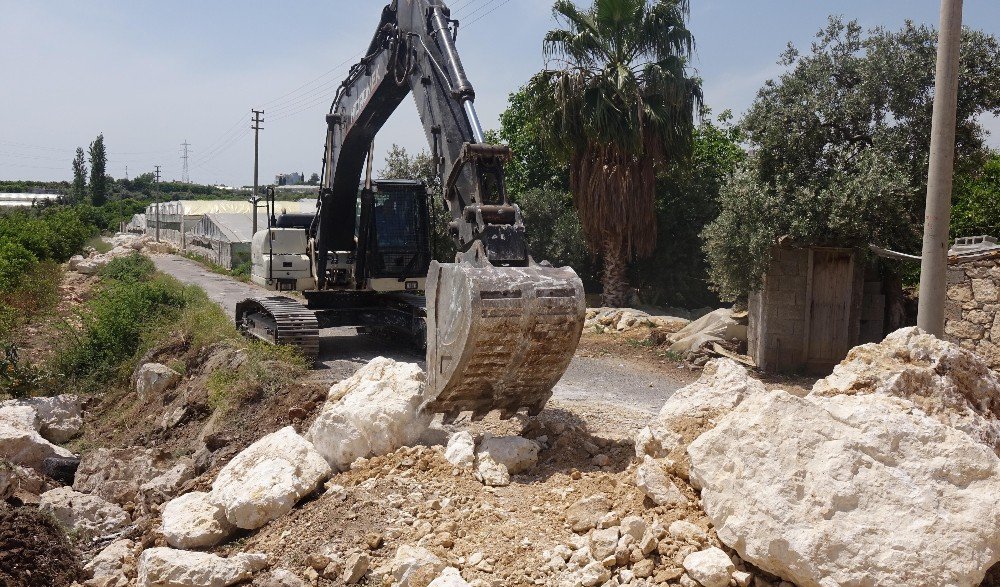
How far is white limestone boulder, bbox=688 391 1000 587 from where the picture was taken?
4102 mm

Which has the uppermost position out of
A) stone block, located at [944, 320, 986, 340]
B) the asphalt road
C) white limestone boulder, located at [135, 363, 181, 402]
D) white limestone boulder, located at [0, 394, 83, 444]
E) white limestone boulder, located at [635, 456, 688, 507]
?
stone block, located at [944, 320, 986, 340]

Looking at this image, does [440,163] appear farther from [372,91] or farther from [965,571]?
[965,571]

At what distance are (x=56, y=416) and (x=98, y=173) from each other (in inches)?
3375

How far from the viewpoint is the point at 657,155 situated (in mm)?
19688

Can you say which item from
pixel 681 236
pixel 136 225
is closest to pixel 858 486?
pixel 681 236

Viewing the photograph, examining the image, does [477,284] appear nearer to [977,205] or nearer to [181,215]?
[977,205]

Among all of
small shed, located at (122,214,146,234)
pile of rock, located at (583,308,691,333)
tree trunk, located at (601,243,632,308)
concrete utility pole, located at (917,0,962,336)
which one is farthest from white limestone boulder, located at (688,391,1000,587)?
small shed, located at (122,214,146,234)

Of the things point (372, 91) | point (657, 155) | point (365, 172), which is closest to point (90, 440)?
point (365, 172)

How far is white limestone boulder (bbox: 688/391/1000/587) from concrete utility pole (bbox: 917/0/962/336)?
2.92 m

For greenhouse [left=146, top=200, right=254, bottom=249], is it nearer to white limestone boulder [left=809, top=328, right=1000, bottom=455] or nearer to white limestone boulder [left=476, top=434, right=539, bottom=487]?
white limestone boulder [left=476, top=434, right=539, bottom=487]

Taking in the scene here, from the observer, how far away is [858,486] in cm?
436

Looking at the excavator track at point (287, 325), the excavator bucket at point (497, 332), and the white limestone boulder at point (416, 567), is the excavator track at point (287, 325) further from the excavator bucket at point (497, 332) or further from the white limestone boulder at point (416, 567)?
the white limestone boulder at point (416, 567)

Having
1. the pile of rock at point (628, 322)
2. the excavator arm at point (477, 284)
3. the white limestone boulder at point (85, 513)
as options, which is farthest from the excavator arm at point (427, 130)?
the pile of rock at point (628, 322)

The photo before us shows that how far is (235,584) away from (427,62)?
6010 millimetres
